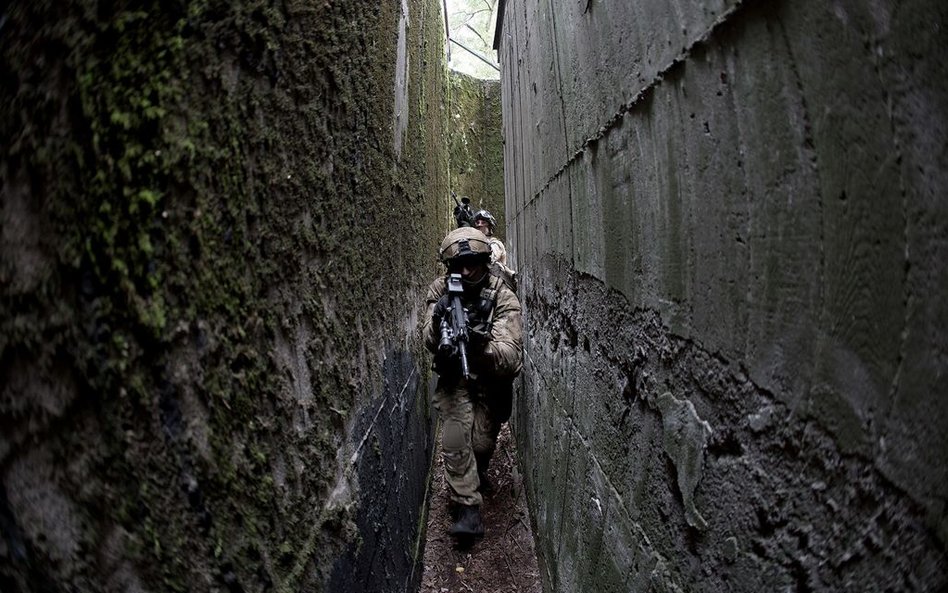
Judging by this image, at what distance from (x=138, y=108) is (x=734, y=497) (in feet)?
4.00

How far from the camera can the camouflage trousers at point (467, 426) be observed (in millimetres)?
3580

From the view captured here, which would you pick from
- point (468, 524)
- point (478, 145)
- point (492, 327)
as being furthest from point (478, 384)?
point (478, 145)

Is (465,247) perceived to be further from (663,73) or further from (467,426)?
(663,73)

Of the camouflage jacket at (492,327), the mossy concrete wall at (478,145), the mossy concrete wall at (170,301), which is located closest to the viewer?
the mossy concrete wall at (170,301)

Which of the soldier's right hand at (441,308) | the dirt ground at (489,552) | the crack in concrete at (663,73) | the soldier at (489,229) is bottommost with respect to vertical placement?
the dirt ground at (489,552)

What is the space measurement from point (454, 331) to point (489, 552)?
1.58 meters

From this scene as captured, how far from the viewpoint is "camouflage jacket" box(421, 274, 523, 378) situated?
11.3 ft

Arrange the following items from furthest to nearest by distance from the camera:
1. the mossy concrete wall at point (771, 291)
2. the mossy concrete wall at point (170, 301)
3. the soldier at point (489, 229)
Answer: the soldier at point (489, 229) → the mossy concrete wall at point (170, 301) → the mossy concrete wall at point (771, 291)

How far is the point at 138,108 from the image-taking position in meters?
0.88

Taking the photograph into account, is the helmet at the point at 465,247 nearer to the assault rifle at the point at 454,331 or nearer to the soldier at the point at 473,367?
the soldier at the point at 473,367

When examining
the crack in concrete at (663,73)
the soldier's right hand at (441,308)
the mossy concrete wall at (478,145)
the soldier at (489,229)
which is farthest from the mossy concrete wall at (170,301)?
the mossy concrete wall at (478,145)

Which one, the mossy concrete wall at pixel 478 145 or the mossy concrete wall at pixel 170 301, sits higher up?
the mossy concrete wall at pixel 478 145

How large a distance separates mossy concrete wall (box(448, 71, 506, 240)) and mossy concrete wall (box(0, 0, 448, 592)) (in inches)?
339

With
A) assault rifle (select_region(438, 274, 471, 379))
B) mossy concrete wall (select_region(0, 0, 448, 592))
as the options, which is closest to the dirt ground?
assault rifle (select_region(438, 274, 471, 379))
